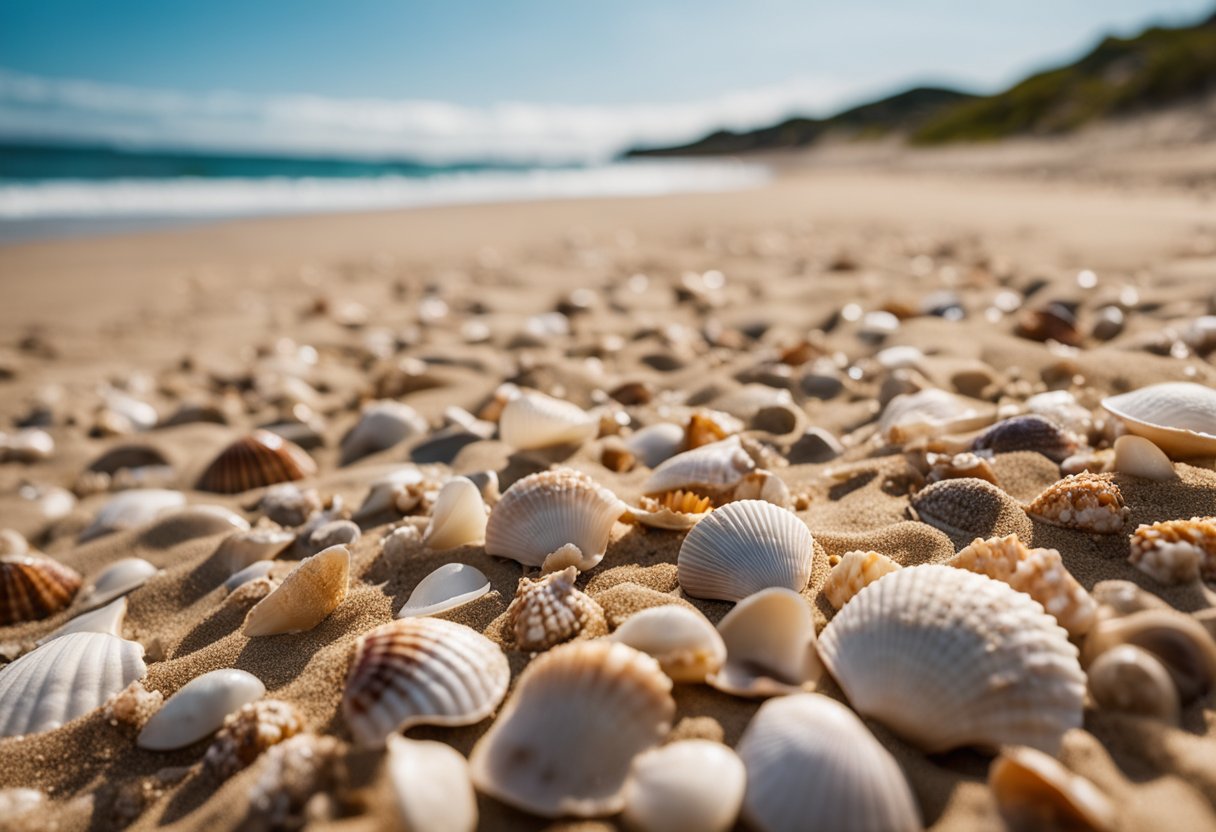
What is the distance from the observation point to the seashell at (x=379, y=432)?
135 inches

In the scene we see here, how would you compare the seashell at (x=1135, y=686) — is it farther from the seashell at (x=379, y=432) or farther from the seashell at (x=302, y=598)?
the seashell at (x=379, y=432)

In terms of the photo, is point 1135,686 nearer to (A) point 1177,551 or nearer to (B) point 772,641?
(A) point 1177,551

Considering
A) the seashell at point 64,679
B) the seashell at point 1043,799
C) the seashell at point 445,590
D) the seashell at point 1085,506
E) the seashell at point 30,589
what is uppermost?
the seashell at point 1085,506

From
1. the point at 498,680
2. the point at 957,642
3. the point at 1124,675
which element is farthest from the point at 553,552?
the point at 1124,675

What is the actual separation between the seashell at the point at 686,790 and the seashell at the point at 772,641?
251 millimetres

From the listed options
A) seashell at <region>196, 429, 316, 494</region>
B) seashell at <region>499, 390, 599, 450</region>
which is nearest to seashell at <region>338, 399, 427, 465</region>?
seashell at <region>196, 429, 316, 494</region>

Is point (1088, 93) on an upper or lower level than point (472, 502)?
upper

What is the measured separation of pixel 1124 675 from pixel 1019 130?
3730 centimetres

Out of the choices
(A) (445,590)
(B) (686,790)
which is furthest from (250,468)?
(B) (686,790)

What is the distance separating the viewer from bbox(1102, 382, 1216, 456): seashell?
2156 millimetres

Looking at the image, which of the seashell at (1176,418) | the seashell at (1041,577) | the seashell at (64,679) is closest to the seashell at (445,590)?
the seashell at (64,679)

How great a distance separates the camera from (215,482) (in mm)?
3182

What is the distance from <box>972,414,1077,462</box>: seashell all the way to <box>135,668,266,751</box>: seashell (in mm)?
2197

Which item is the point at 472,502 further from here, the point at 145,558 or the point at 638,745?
the point at 145,558
